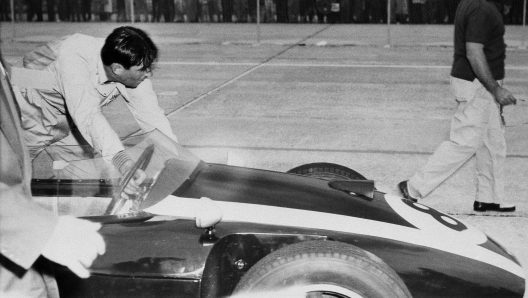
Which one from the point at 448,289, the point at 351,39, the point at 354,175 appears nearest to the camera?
the point at 448,289

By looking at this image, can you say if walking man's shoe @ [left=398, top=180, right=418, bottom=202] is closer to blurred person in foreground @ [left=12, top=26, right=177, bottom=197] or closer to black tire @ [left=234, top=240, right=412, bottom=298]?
blurred person in foreground @ [left=12, top=26, right=177, bottom=197]

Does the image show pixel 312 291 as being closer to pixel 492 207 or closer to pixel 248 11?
pixel 492 207

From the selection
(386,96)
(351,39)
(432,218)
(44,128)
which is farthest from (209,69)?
(432,218)

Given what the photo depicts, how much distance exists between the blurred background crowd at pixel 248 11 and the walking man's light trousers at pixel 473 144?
14298 mm

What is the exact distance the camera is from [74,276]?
9.45 ft

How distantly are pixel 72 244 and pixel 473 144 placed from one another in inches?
144

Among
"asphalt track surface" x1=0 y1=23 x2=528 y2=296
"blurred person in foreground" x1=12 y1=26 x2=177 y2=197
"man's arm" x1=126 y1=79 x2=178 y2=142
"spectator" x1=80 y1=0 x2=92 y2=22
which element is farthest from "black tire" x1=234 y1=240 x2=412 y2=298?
"spectator" x1=80 y1=0 x2=92 y2=22

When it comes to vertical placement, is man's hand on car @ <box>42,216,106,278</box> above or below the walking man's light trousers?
above

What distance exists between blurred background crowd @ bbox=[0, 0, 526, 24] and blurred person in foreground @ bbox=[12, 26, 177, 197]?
1524cm

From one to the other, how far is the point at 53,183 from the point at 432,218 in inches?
66.6

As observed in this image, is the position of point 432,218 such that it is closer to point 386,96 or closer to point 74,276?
point 74,276

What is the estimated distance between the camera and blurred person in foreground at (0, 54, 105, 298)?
83.3 inches

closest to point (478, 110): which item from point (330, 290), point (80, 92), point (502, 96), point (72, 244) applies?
point (502, 96)

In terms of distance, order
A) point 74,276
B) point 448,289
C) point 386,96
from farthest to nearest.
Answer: point 386,96 → point 448,289 → point 74,276
